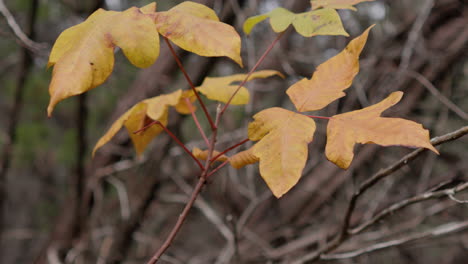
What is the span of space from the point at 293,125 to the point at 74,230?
1.35 metres

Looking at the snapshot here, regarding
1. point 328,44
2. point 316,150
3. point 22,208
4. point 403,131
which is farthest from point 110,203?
point 22,208

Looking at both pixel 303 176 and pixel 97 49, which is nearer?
pixel 97 49

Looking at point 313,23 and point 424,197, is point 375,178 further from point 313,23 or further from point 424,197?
point 313,23

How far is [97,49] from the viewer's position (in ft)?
1.59

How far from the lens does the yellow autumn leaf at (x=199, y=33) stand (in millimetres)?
482

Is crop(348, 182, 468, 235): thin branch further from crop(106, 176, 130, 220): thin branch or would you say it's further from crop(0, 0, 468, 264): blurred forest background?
crop(106, 176, 130, 220): thin branch

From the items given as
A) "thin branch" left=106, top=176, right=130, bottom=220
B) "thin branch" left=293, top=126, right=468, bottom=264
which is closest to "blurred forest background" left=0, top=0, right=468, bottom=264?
"thin branch" left=106, top=176, right=130, bottom=220

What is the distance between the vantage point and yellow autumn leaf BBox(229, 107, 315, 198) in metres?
0.46

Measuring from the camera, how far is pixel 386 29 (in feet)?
6.55

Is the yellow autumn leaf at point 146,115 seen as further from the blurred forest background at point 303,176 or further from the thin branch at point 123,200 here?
the thin branch at point 123,200

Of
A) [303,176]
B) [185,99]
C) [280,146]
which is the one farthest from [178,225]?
[303,176]

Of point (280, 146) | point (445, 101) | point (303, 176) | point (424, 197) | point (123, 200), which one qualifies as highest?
point (280, 146)

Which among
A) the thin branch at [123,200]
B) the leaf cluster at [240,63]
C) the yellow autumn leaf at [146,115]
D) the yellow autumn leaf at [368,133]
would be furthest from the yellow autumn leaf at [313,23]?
the thin branch at [123,200]

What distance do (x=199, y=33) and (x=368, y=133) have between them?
0.22m
